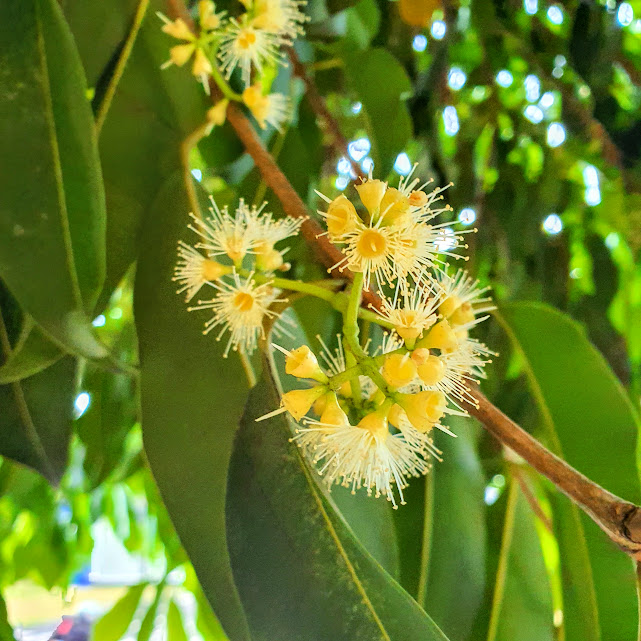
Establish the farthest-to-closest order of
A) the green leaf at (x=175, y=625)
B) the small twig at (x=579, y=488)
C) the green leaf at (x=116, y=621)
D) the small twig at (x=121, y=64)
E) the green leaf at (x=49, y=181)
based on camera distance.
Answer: the green leaf at (x=175, y=625)
the green leaf at (x=116, y=621)
the small twig at (x=121, y=64)
the green leaf at (x=49, y=181)
the small twig at (x=579, y=488)

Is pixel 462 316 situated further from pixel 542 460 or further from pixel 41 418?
pixel 41 418

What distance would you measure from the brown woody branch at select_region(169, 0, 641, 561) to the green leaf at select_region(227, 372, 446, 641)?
113mm

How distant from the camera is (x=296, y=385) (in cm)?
46

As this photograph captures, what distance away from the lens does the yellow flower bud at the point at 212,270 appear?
19.1 inches

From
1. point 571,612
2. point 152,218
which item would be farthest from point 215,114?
point 571,612

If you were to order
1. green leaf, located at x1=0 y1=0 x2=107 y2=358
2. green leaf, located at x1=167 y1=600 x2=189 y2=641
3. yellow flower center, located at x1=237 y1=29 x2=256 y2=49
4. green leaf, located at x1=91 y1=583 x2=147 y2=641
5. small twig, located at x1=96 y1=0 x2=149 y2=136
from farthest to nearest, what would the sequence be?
1. green leaf, located at x1=167 y1=600 x2=189 y2=641
2. green leaf, located at x1=91 y1=583 x2=147 y2=641
3. yellow flower center, located at x1=237 y1=29 x2=256 y2=49
4. small twig, located at x1=96 y1=0 x2=149 y2=136
5. green leaf, located at x1=0 y1=0 x2=107 y2=358

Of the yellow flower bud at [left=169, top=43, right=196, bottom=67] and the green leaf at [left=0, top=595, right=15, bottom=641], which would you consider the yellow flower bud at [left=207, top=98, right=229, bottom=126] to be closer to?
the yellow flower bud at [left=169, top=43, right=196, bottom=67]

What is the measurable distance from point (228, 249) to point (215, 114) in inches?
7.5

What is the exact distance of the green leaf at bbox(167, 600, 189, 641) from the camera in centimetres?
97

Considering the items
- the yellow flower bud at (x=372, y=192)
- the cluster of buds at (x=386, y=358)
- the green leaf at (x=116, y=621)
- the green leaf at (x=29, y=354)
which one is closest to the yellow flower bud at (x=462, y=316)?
the cluster of buds at (x=386, y=358)

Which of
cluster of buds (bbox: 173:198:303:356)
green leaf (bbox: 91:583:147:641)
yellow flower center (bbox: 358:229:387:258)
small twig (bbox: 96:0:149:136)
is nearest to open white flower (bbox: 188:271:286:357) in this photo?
cluster of buds (bbox: 173:198:303:356)

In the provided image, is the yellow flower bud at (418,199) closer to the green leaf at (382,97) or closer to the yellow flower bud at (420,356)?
the yellow flower bud at (420,356)

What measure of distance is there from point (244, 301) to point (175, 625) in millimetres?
748

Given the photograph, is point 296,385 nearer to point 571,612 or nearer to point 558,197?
Answer: point 571,612
